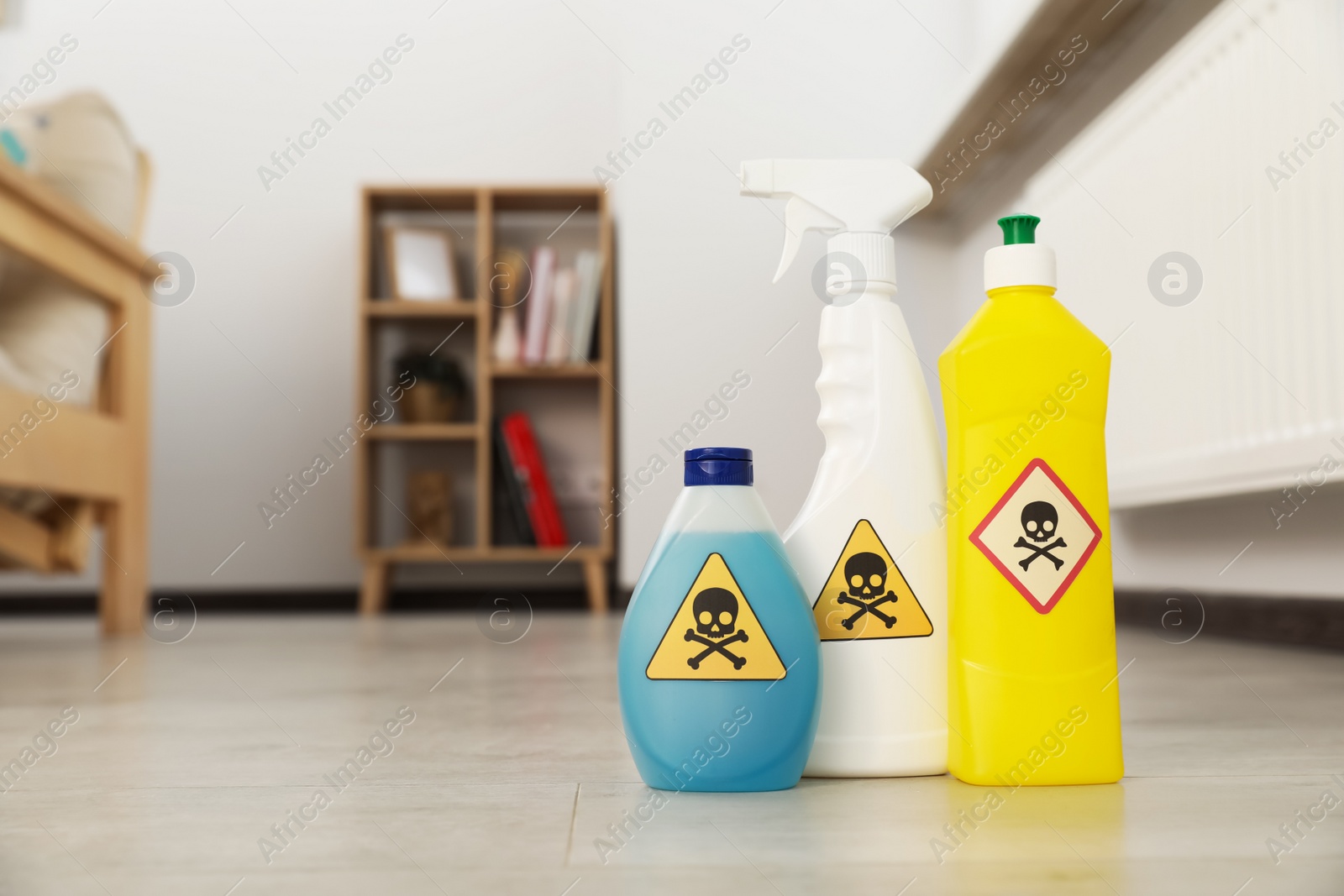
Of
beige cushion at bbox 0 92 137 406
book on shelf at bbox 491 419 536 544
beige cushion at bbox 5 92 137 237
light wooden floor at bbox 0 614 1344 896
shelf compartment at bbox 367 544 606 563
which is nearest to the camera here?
light wooden floor at bbox 0 614 1344 896

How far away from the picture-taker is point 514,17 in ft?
9.67

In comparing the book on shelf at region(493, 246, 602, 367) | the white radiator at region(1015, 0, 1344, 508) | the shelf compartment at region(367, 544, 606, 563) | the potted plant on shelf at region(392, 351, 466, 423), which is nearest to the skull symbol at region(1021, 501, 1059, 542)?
the white radiator at region(1015, 0, 1344, 508)

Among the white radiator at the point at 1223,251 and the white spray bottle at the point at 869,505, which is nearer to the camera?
the white spray bottle at the point at 869,505

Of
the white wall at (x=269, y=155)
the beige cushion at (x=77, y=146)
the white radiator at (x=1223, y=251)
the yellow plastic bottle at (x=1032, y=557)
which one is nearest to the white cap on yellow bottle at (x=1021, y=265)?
the yellow plastic bottle at (x=1032, y=557)

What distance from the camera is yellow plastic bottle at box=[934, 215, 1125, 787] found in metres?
0.49

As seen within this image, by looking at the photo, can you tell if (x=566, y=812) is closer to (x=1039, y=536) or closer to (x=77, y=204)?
(x=1039, y=536)

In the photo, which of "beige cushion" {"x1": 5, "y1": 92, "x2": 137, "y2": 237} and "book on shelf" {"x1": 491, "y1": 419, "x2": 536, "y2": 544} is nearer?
"beige cushion" {"x1": 5, "y1": 92, "x2": 137, "y2": 237}

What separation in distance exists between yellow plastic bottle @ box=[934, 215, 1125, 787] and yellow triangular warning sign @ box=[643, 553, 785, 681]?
10 centimetres

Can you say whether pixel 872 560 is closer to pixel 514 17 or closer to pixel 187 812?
pixel 187 812

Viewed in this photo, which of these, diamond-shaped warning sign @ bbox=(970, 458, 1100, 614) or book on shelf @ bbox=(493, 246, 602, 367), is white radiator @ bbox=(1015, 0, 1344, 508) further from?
book on shelf @ bbox=(493, 246, 602, 367)

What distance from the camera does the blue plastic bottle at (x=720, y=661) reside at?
48cm

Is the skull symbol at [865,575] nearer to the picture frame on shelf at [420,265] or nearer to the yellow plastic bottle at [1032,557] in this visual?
the yellow plastic bottle at [1032,557]

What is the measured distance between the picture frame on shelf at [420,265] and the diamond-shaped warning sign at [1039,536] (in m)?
2.30

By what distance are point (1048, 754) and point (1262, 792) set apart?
3.9 inches
